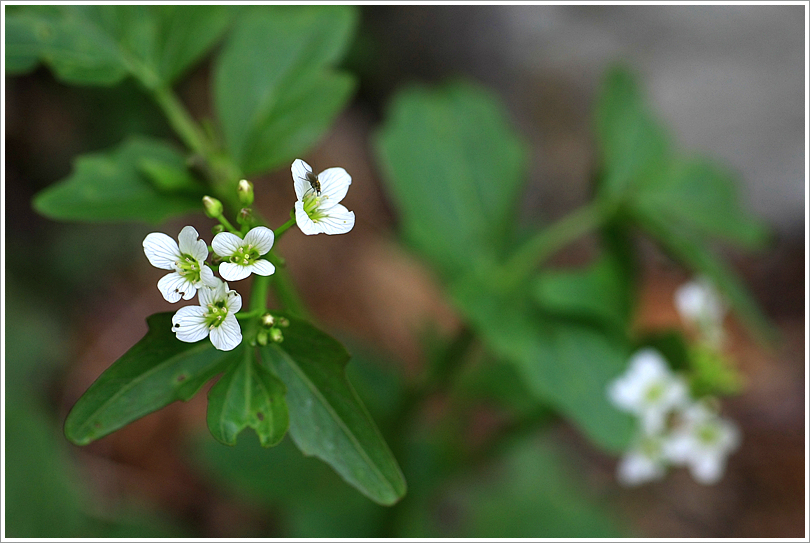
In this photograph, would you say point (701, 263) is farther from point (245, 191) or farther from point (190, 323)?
point (190, 323)

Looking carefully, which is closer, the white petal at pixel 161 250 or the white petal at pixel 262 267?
the white petal at pixel 262 267

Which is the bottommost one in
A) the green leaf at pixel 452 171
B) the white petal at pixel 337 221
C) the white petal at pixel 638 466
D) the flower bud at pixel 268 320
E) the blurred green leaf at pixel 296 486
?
the blurred green leaf at pixel 296 486

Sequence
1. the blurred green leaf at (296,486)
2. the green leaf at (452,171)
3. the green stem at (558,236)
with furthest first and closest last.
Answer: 1. the blurred green leaf at (296,486)
2. the green leaf at (452,171)
3. the green stem at (558,236)

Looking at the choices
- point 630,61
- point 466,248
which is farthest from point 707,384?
point 630,61

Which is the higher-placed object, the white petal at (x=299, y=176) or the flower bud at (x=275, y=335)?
the white petal at (x=299, y=176)

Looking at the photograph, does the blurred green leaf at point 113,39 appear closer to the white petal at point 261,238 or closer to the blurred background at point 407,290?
the white petal at point 261,238

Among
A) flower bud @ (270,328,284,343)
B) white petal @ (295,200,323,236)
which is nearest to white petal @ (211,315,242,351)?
flower bud @ (270,328,284,343)

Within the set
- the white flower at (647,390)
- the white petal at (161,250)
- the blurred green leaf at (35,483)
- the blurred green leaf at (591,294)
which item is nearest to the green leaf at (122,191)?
the white petal at (161,250)

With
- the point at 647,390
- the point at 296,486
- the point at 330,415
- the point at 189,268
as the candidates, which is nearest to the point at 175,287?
the point at 189,268
